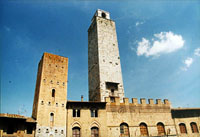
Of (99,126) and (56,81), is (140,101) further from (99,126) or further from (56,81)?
(56,81)

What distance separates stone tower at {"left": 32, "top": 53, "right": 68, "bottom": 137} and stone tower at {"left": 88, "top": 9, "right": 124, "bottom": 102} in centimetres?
741

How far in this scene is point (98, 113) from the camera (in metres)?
24.2

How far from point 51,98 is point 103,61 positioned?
43.6ft

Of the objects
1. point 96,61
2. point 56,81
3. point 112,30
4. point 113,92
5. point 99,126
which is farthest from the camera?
point 112,30

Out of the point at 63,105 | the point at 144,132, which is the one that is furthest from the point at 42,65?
the point at 144,132

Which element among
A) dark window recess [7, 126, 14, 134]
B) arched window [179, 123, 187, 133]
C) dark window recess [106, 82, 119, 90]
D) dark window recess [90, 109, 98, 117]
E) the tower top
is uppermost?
the tower top

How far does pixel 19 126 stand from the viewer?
20016mm

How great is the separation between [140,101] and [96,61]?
38.5ft

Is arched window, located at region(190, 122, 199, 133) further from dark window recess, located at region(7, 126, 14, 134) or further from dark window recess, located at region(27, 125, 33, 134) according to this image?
dark window recess, located at region(7, 126, 14, 134)

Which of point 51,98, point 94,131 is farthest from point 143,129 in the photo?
point 51,98

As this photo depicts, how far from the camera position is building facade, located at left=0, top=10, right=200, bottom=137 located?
72.0 ft

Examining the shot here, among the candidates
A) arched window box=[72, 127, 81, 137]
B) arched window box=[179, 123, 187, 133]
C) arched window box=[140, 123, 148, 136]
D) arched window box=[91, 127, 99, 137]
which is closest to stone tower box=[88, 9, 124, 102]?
arched window box=[140, 123, 148, 136]

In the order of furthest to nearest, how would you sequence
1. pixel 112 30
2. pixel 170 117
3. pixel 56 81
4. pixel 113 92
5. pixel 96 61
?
1. pixel 112 30
2. pixel 96 61
3. pixel 113 92
4. pixel 170 117
5. pixel 56 81

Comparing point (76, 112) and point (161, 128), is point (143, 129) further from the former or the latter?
point (76, 112)
